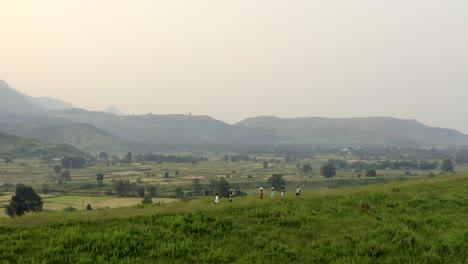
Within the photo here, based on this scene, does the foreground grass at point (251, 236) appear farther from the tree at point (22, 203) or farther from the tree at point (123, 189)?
the tree at point (123, 189)

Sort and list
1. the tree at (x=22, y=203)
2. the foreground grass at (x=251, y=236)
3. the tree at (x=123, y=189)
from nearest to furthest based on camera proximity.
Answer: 1. the foreground grass at (x=251, y=236)
2. the tree at (x=22, y=203)
3. the tree at (x=123, y=189)

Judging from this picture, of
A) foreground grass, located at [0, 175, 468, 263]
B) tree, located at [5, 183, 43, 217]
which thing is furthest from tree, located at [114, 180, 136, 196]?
foreground grass, located at [0, 175, 468, 263]

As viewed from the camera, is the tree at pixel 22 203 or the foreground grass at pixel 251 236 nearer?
the foreground grass at pixel 251 236

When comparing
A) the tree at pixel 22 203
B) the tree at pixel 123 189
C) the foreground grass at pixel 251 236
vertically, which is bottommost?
the tree at pixel 123 189

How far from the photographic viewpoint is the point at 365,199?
29.8 m

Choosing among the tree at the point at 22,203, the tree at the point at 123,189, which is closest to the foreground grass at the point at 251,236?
the tree at the point at 22,203

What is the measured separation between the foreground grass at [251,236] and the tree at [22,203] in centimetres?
5546

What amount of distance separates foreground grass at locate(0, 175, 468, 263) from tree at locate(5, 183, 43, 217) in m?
55.5

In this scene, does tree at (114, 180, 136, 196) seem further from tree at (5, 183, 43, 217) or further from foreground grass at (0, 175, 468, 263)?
foreground grass at (0, 175, 468, 263)

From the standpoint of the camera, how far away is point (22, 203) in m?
71.7

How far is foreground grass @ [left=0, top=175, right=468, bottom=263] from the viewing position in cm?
1748

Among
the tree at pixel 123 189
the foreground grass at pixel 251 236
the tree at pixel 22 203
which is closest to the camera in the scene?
the foreground grass at pixel 251 236

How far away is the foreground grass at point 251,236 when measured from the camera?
17484 mm

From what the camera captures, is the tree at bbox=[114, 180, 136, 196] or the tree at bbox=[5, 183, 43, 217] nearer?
the tree at bbox=[5, 183, 43, 217]
